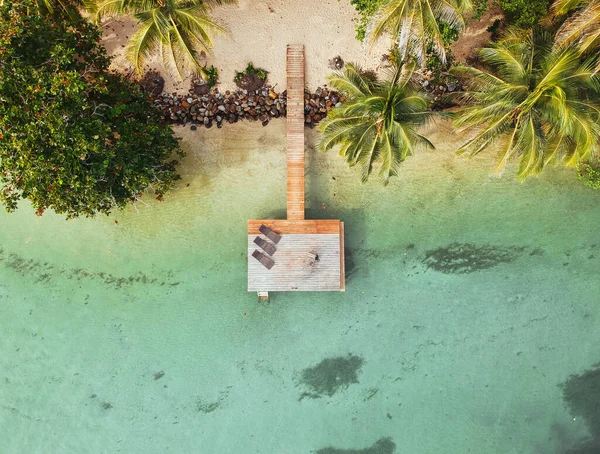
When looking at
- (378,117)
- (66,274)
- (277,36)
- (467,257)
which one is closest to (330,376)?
(467,257)

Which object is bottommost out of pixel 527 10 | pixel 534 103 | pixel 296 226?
pixel 296 226

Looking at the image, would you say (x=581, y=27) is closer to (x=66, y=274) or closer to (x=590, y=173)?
(x=590, y=173)

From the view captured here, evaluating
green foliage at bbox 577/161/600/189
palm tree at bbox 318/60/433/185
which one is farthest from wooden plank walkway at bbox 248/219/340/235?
green foliage at bbox 577/161/600/189

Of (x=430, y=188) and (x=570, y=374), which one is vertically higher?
(x=430, y=188)

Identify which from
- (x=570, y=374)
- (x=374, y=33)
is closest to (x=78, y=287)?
(x=374, y=33)

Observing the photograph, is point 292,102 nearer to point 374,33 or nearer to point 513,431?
point 374,33

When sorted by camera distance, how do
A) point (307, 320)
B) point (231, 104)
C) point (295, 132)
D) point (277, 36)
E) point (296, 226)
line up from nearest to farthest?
point (296, 226) → point (295, 132) → point (277, 36) → point (231, 104) → point (307, 320)
